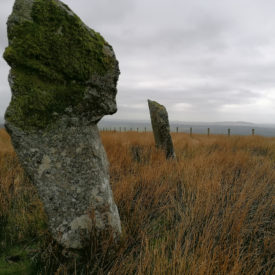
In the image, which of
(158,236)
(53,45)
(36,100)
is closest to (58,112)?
(36,100)

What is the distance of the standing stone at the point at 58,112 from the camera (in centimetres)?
140

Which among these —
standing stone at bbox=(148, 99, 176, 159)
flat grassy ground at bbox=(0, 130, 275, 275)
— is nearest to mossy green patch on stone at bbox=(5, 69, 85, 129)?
flat grassy ground at bbox=(0, 130, 275, 275)

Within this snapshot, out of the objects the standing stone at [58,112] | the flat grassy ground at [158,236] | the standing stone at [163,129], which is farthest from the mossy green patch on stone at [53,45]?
the standing stone at [163,129]

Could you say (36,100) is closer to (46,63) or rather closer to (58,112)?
(58,112)

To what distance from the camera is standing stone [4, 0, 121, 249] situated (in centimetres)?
140

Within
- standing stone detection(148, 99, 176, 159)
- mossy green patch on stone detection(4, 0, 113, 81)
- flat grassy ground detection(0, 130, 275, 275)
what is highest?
mossy green patch on stone detection(4, 0, 113, 81)

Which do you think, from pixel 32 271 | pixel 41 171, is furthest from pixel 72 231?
pixel 41 171

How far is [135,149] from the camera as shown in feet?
18.0

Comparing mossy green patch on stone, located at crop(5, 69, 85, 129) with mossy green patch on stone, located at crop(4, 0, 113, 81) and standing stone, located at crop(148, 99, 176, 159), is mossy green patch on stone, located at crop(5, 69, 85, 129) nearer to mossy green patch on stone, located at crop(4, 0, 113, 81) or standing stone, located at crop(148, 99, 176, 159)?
mossy green patch on stone, located at crop(4, 0, 113, 81)

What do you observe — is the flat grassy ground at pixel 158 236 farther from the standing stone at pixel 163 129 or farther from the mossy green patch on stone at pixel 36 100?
the standing stone at pixel 163 129

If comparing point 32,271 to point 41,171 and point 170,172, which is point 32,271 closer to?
point 41,171

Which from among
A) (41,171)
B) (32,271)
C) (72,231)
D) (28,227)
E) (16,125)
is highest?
(16,125)

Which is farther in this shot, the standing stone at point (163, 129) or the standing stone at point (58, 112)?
the standing stone at point (163, 129)

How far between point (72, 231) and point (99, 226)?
21cm
